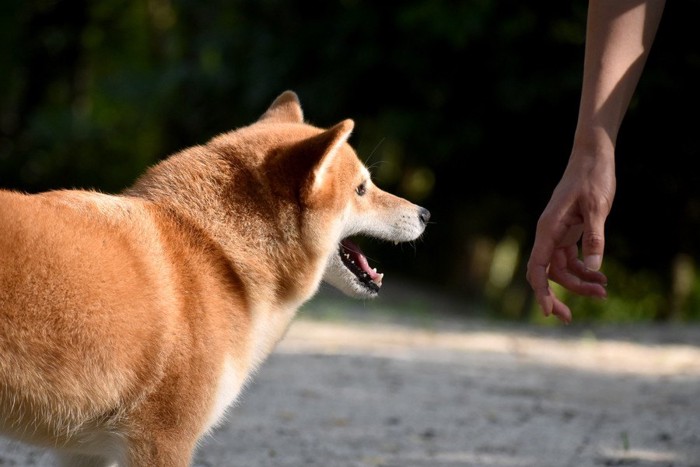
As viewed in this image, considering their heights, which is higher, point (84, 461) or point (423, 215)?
point (423, 215)

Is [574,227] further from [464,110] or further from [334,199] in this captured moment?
[464,110]

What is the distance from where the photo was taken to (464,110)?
1322 cm

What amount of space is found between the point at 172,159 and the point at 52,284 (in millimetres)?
873

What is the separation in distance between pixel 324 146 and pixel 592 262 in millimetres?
1355

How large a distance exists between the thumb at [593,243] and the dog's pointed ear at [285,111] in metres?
2.14

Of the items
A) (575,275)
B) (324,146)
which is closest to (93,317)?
(324,146)

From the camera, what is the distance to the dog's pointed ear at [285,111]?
15.6 ft

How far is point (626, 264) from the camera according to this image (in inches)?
559

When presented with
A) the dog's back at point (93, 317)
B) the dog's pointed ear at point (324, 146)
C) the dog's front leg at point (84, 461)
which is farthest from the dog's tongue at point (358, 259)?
the dog's front leg at point (84, 461)

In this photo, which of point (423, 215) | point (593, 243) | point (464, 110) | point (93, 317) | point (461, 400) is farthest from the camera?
point (464, 110)

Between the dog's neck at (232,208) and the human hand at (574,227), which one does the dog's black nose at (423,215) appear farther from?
the human hand at (574,227)

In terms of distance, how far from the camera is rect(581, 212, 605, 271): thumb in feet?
9.28

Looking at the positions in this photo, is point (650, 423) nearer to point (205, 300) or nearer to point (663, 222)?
point (205, 300)

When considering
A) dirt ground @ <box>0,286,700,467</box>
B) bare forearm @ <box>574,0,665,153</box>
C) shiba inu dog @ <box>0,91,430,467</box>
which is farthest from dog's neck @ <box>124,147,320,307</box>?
dirt ground @ <box>0,286,700,467</box>
